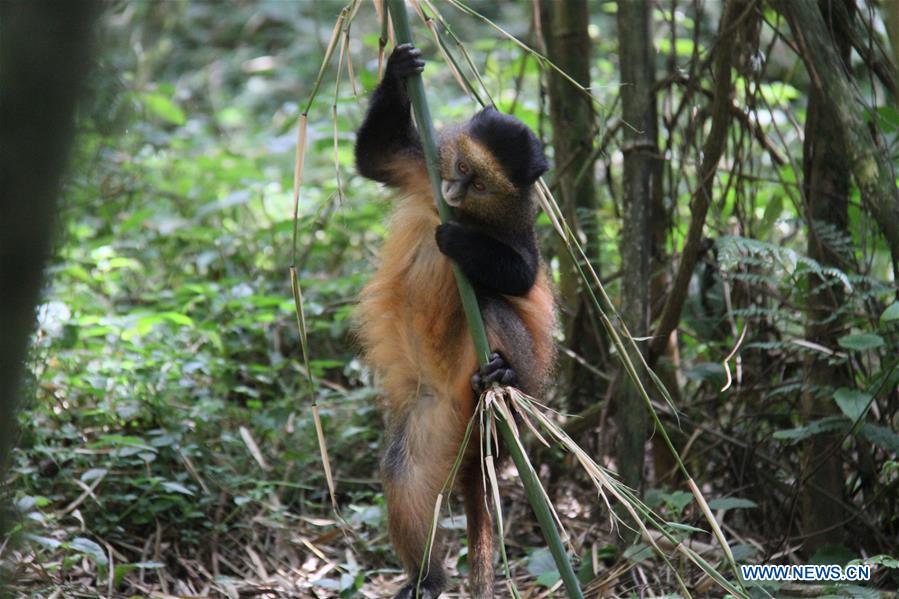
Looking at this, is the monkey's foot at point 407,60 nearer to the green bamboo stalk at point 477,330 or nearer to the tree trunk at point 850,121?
the green bamboo stalk at point 477,330

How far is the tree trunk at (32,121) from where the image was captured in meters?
1.22

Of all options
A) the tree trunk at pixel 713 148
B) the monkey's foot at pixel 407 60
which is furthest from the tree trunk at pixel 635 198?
the monkey's foot at pixel 407 60

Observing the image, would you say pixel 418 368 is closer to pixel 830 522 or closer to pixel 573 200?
pixel 573 200

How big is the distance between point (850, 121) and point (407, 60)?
6.71 feet

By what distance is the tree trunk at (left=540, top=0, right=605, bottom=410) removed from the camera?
6570 mm

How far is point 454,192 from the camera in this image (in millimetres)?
4570

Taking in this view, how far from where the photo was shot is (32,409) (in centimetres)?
570

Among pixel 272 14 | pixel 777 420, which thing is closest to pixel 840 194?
pixel 777 420

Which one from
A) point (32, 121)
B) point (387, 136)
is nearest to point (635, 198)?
point (387, 136)

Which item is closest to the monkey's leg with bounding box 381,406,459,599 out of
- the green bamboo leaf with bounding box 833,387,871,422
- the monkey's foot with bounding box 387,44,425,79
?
the monkey's foot with bounding box 387,44,425,79

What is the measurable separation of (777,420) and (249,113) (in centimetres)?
1053

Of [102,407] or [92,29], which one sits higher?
[92,29]

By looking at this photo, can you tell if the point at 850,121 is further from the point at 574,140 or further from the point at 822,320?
the point at 574,140

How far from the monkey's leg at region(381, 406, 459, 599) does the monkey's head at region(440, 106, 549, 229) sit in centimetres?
115
